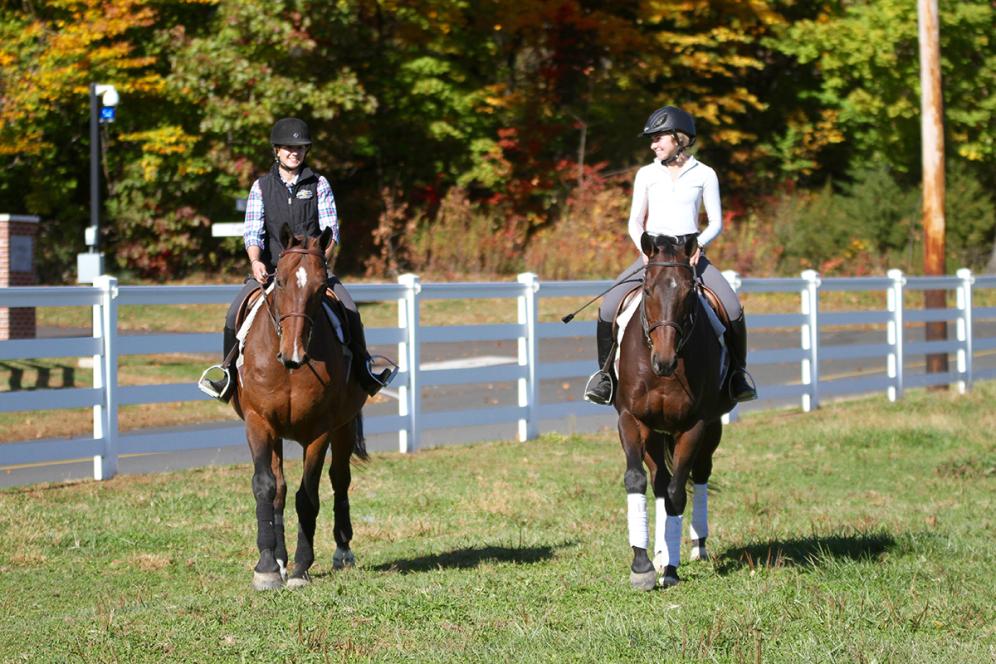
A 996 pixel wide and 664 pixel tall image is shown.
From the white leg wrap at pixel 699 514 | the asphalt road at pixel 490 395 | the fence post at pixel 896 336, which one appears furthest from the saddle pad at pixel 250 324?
the fence post at pixel 896 336

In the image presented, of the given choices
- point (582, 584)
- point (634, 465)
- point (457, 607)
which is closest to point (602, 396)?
point (634, 465)

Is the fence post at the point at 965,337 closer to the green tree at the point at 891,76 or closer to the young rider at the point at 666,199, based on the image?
the young rider at the point at 666,199

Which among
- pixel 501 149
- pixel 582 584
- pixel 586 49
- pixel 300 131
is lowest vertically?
pixel 582 584

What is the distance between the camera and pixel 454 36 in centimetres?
3750

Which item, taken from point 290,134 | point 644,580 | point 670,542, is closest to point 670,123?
point 290,134

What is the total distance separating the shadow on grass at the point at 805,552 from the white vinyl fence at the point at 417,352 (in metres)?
5.78

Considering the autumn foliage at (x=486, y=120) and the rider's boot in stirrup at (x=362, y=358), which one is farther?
the autumn foliage at (x=486, y=120)

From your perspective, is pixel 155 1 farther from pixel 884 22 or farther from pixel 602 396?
pixel 602 396

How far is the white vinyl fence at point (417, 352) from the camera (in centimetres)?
1280

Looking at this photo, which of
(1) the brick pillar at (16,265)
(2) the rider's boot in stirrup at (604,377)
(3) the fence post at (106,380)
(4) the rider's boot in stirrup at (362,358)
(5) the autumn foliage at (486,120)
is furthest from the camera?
(5) the autumn foliage at (486,120)

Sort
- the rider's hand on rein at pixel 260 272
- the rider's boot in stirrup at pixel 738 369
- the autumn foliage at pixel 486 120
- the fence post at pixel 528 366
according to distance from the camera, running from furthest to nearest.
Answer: the autumn foliage at pixel 486 120 < the fence post at pixel 528 366 < the rider's boot in stirrup at pixel 738 369 < the rider's hand on rein at pixel 260 272

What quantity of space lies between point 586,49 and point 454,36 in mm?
3915

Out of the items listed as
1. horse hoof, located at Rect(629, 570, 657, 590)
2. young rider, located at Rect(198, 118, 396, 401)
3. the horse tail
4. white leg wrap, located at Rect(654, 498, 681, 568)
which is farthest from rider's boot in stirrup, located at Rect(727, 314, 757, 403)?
the horse tail

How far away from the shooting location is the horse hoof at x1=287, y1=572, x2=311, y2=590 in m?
8.52
